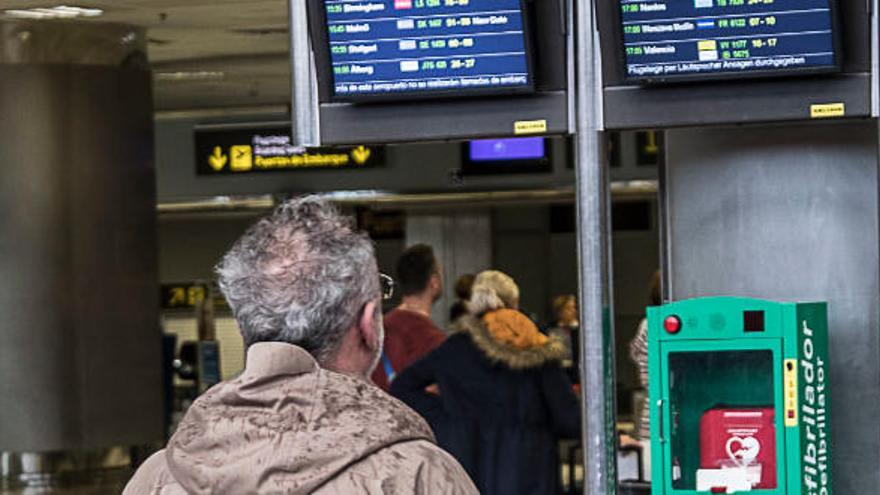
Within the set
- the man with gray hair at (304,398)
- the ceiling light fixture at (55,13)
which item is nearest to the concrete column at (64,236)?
the ceiling light fixture at (55,13)

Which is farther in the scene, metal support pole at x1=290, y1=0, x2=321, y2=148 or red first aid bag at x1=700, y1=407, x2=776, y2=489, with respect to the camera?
metal support pole at x1=290, y1=0, x2=321, y2=148

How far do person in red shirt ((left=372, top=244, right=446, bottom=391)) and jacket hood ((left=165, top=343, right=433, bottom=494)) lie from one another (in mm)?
5359

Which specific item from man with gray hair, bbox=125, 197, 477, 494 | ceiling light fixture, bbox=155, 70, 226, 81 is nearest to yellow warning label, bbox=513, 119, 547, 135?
man with gray hair, bbox=125, 197, 477, 494

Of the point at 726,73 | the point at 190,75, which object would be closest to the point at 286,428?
the point at 726,73

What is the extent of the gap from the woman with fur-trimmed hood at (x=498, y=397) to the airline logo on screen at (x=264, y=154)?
1003 centimetres

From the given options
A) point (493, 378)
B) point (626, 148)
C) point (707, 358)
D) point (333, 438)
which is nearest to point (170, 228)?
point (626, 148)

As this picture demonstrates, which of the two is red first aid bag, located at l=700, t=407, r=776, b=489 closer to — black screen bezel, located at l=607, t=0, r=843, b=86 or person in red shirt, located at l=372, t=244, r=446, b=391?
black screen bezel, located at l=607, t=0, r=843, b=86

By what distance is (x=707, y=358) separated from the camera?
5.37 meters

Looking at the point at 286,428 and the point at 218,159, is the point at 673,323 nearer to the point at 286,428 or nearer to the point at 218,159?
the point at 286,428

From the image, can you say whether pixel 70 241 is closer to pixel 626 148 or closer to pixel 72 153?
pixel 72 153

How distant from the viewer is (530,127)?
5.45 m

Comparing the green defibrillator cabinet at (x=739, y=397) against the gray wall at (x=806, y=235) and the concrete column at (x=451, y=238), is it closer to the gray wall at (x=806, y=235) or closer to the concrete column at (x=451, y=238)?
the gray wall at (x=806, y=235)

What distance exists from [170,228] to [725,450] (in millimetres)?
20670

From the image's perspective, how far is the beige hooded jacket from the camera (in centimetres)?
238
